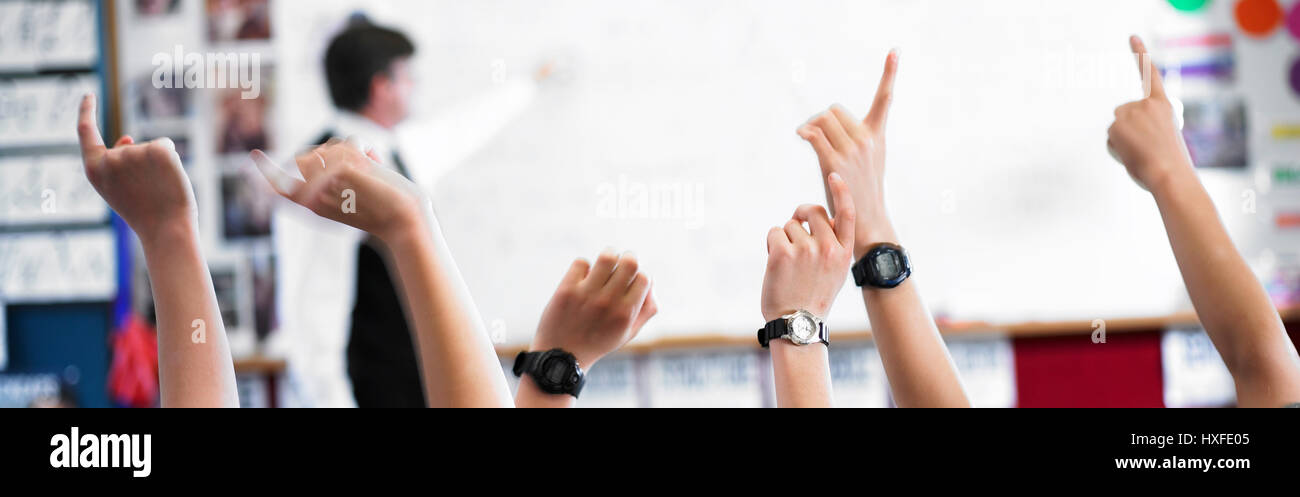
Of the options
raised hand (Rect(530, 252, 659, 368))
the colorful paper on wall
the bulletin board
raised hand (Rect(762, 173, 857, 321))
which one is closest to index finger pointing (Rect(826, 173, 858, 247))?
raised hand (Rect(762, 173, 857, 321))

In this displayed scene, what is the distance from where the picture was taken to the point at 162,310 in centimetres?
63

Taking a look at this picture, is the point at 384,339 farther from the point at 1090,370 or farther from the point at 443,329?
the point at 1090,370

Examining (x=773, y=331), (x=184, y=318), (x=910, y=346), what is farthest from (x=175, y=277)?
(x=910, y=346)

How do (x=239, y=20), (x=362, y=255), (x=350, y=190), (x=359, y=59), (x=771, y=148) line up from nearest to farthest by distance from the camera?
(x=350, y=190) < (x=362, y=255) < (x=359, y=59) < (x=771, y=148) < (x=239, y=20)

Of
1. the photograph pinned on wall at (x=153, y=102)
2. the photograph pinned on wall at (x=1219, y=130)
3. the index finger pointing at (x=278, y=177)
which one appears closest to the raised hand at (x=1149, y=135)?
the index finger pointing at (x=278, y=177)

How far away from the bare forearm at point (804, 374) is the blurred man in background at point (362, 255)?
0.95 m

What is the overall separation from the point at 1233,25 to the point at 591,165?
148 centimetres

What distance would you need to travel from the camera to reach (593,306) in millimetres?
651

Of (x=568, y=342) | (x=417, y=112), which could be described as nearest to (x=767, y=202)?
(x=417, y=112)

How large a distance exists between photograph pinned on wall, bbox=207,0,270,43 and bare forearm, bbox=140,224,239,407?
5.70 ft

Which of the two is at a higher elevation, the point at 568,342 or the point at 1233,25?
the point at 1233,25

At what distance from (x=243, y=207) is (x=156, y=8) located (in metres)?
0.51

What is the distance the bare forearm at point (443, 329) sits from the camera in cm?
59
